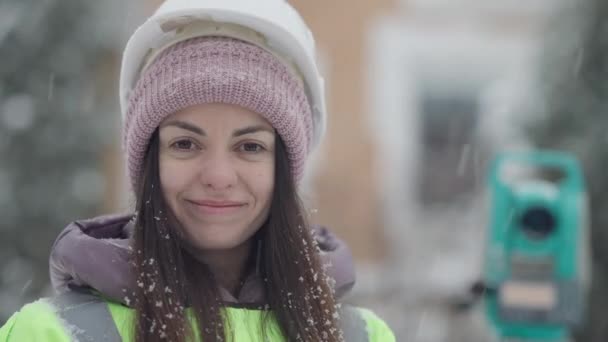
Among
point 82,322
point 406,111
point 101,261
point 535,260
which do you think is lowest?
point 535,260

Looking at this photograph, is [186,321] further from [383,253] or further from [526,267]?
[383,253]

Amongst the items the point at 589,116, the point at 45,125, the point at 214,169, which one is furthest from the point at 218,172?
the point at 45,125

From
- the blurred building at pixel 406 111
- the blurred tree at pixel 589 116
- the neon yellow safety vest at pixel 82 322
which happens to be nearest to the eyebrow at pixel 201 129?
the neon yellow safety vest at pixel 82 322

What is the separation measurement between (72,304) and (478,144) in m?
6.84

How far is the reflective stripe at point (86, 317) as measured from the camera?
1.93 m

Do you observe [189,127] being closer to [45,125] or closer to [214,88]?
[214,88]

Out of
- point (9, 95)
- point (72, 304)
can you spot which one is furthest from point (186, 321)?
point (9, 95)

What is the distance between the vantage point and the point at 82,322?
195cm

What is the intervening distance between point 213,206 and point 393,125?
6.76m

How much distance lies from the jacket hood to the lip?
0.49 ft

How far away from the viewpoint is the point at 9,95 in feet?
23.0

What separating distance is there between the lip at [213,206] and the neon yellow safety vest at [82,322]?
0.62 ft

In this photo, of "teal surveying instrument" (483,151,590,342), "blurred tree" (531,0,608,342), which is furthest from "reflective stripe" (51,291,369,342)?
"blurred tree" (531,0,608,342)

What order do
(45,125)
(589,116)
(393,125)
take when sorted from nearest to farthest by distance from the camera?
(589,116) → (45,125) → (393,125)
